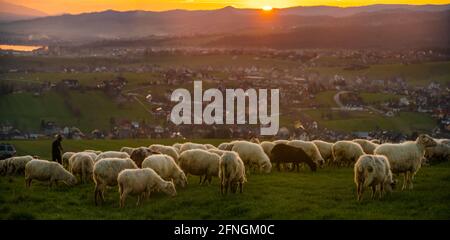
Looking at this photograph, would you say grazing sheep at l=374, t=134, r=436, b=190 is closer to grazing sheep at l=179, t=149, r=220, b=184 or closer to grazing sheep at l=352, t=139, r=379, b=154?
grazing sheep at l=179, t=149, r=220, b=184

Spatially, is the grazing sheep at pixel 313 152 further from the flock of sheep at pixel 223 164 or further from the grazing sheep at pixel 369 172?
the grazing sheep at pixel 369 172

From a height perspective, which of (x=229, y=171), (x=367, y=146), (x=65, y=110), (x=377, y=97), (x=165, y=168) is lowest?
(x=65, y=110)

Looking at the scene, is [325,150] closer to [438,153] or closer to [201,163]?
[438,153]

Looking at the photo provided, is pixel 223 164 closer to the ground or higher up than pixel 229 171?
higher up

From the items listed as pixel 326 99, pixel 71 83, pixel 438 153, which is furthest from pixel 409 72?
pixel 438 153

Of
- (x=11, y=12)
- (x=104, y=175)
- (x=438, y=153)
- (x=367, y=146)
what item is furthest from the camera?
(x=11, y=12)

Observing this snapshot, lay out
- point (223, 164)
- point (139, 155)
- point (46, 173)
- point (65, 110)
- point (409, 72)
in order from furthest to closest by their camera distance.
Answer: point (409, 72) → point (65, 110) → point (139, 155) → point (46, 173) → point (223, 164)

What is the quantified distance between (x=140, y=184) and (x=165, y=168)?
3.08 metres

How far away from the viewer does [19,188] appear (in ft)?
77.6

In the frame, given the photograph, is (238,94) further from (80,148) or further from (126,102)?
(80,148)

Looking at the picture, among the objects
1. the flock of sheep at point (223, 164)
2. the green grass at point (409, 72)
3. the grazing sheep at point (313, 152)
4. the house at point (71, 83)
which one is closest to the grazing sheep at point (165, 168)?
the flock of sheep at point (223, 164)

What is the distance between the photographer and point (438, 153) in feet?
101

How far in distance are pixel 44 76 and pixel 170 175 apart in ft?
444
